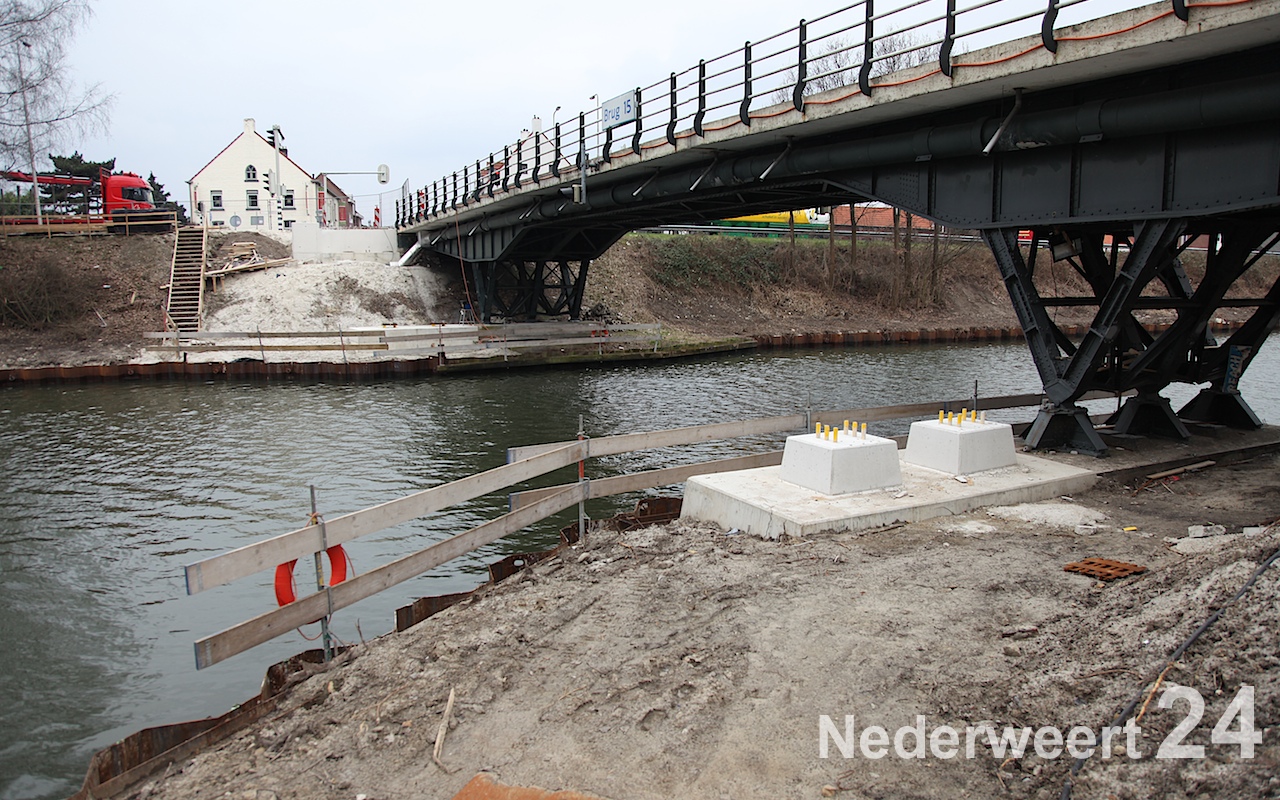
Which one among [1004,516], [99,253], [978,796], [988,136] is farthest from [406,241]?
[978,796]

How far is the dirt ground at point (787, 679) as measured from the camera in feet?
14.0

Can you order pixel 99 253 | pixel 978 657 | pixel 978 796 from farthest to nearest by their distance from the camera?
pixel 99 253 → pixel 978 657 → pixel 978 796

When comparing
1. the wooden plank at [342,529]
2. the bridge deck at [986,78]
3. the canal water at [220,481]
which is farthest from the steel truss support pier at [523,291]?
the wooden plank at [342,529]

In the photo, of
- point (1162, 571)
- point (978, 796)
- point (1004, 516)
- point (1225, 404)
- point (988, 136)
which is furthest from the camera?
point (1225, 404)

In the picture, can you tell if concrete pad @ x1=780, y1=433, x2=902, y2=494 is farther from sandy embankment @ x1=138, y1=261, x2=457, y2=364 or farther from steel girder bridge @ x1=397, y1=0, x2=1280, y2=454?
sandy embankment @ x1=138, y1=261, x2=457, y2=364

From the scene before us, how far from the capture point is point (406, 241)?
46469 mm

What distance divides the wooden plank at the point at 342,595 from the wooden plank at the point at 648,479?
0.91ft

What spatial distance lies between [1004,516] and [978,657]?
4085 mm

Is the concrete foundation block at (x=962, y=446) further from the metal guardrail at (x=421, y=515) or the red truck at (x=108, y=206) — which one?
the red truck at (x=108, y=206)

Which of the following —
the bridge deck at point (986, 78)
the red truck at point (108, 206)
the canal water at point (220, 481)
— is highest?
the red truck at point (108, 206)

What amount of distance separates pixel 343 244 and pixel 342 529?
42154 millimetres

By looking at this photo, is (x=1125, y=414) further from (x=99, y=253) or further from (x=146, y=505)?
(x=99, y=253)

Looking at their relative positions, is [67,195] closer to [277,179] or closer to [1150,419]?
[277,179]

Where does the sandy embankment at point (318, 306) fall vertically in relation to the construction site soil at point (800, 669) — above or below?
above
